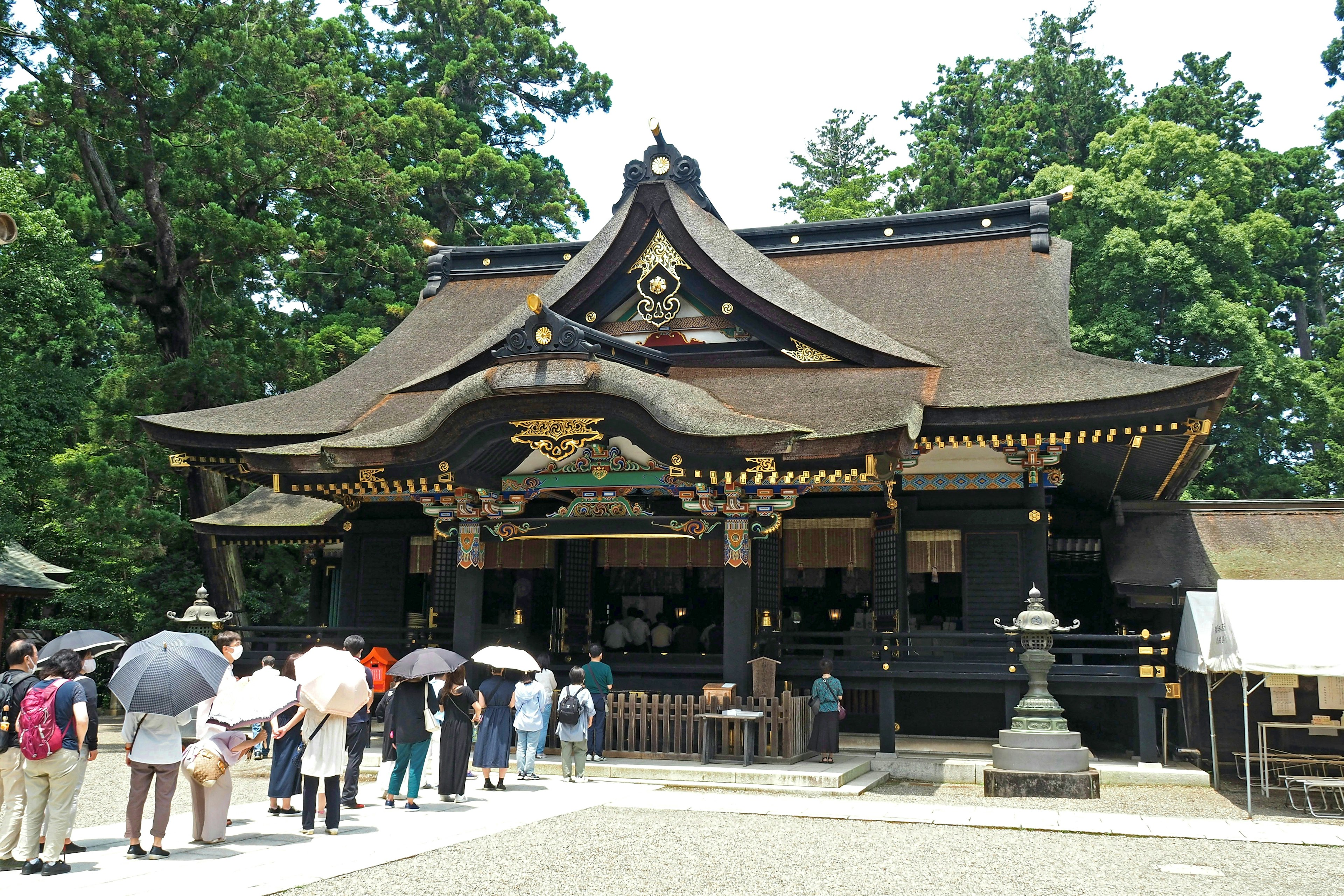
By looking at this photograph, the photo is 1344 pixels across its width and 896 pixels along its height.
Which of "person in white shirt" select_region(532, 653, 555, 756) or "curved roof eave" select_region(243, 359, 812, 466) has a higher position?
"curved roof eave" select_region(243, 359, 812, 466)

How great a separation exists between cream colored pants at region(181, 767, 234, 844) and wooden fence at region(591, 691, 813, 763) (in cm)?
580

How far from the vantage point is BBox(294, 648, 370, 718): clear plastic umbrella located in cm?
859

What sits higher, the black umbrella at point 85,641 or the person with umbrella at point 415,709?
the black umbrella at point 85,641

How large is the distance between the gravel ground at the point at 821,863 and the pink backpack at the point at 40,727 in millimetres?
2044

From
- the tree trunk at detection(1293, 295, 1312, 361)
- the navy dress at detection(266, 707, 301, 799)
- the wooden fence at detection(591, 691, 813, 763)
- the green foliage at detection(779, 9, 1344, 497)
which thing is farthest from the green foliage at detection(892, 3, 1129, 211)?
the navy dress at detection(266, 707, 301, 799)

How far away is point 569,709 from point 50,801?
5548mm

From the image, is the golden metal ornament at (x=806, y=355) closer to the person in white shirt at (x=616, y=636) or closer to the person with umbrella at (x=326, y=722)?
the person in white shirt at (x=616, y=636)

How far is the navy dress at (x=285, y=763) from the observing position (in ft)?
30.9

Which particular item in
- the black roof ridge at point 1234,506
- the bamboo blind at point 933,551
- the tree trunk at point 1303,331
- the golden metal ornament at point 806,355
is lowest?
the bamboo blind at point 933,551

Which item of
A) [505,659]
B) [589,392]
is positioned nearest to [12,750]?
[505,659]

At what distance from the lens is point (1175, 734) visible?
15.2 meters

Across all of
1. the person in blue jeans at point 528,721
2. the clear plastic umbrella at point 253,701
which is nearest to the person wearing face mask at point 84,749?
the clear plastic umbrella at point 253,701

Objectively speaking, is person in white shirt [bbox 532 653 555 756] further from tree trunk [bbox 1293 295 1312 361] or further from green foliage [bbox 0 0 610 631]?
tree trunk [bbox 1293 295 1312 361]

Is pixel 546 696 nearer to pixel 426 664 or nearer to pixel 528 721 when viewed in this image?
pixel 528 721
